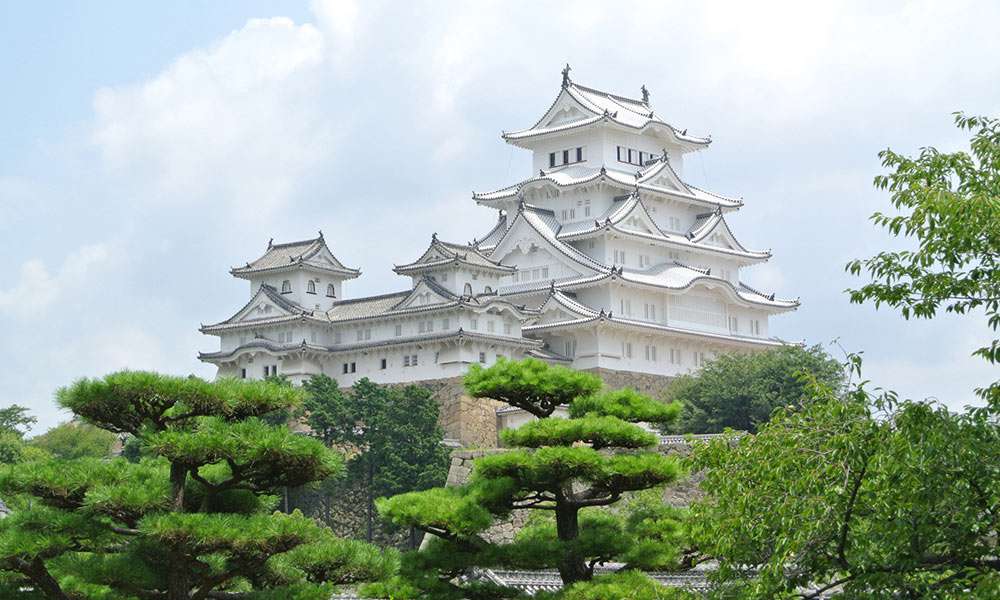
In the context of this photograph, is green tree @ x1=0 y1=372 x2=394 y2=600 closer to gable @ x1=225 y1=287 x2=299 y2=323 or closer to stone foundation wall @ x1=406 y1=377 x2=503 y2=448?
stone foundation wall @ x1=406 y1=377 x2=503 y2=448

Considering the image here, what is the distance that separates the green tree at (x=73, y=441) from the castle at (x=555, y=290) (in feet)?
16.6

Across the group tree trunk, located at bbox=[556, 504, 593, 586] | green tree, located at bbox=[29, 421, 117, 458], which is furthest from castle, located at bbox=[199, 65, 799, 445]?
tree trunk, located at bbox=[556, 504, 593, 586]

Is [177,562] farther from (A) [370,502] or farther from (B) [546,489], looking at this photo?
(A) [370,502]

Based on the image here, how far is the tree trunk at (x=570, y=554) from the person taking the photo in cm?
2139

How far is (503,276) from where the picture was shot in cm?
6131

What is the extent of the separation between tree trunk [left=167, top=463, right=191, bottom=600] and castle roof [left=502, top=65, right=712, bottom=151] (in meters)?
47.1

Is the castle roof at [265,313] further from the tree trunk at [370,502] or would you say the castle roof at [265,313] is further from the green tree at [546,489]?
the green tree at [546,489]

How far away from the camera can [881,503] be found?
12758 mm

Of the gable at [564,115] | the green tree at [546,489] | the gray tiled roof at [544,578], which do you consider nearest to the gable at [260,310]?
the gable at [564,115]

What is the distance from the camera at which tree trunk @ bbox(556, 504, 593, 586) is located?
21.4m

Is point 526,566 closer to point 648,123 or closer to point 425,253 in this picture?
point 425,253

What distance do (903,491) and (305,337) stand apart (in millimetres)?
46977

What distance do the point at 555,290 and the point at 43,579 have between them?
1643 inches

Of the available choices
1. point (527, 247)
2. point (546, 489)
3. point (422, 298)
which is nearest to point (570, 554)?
point (546, 489)
